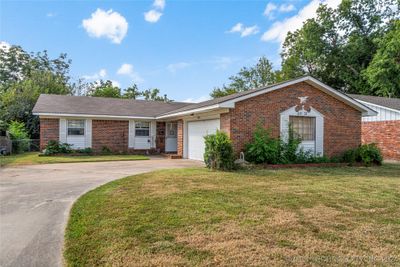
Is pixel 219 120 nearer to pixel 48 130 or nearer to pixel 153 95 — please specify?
pixel 48 130

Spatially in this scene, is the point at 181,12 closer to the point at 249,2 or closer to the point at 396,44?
the point at 249,2

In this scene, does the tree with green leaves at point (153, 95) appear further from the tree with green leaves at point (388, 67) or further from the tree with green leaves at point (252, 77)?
the tree with green leaves at point (388, 67)

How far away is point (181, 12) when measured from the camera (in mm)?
14836

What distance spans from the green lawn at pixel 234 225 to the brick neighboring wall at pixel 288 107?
4586 millimetres

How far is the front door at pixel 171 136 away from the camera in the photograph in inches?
794

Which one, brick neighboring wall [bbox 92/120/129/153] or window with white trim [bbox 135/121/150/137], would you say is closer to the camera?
brick neighboring wall [bbox 92/120/129/153]

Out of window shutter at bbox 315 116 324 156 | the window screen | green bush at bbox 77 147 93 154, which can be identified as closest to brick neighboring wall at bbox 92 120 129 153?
green bush at bbox 77 147 93 154

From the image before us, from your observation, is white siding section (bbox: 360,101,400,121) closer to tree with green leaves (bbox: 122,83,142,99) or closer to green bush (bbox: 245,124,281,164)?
green bush (bbox: 245,124,281,164)

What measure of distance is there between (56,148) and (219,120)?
10.1 m

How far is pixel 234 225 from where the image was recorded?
170 inches

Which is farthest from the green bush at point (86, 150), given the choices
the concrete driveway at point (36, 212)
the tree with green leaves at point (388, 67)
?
the tree with green leaves at point (388, 67)

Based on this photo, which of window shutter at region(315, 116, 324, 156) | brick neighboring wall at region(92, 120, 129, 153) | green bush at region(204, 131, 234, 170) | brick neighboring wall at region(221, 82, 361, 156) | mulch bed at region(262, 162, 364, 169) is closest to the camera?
green bush at region(204, 131, 234, 170)

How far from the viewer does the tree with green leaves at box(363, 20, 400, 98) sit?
24.0 m

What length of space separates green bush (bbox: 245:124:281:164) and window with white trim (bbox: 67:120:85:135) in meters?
11.2
